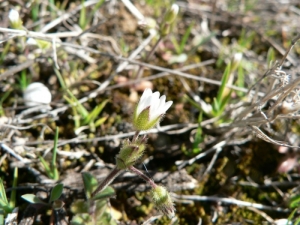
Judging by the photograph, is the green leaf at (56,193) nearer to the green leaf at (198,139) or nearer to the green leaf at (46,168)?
the green leaf at (46,168)

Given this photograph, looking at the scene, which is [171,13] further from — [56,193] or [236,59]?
[56,193]

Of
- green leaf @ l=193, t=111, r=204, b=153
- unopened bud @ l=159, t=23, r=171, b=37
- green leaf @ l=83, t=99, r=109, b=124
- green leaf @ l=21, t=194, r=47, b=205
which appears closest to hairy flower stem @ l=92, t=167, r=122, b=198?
green leaf @ l=21, t=194, r=47, b=205

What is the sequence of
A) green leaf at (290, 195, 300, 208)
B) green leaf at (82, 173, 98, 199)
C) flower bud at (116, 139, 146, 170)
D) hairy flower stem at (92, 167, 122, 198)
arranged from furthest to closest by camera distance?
green leaf at (290, 195, 300, 208) < green leaf at (82, 173, 98, 199) < hairy flower stem at (92, 167, 122, 198) < flower bud at (116, 139, 146, 170)

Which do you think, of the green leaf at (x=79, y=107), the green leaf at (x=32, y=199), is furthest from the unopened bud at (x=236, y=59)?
the green leaf at (x=32, y=199)

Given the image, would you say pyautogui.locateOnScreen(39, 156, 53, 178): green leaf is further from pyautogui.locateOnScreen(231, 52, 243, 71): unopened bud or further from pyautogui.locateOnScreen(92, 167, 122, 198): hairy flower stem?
pyautogui.locateOnScreen(231, 52, 243, 71): unopened bud

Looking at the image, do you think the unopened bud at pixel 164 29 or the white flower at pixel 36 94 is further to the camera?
the unopened bud at pixel 164 29

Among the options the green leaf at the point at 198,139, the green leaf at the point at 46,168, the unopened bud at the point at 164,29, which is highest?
the unopened bud at the point at 164,29

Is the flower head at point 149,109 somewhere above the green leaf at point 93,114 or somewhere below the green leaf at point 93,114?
above
